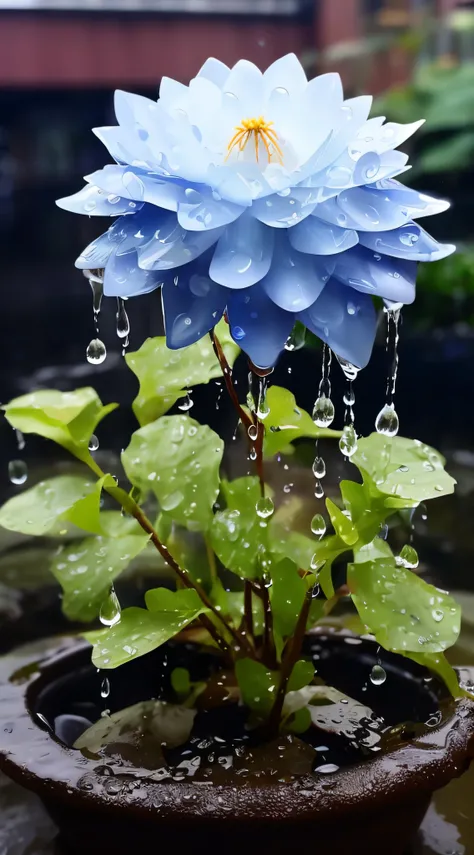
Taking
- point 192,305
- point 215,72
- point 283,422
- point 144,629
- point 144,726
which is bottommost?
point 144,726

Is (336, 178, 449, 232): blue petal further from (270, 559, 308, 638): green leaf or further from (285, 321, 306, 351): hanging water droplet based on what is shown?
(270, 559, 308, 638): green leaf

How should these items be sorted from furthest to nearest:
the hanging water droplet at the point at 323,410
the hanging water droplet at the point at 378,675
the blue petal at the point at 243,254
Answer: the hanging water droplet at the point at 378,675
the hanging water droplet at the point at 323,410
the blue petal at the point at 243,254

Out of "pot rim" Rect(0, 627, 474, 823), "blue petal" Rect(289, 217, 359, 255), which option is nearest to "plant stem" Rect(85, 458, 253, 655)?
"pot rim" Rect(0, 627, 474, 823)

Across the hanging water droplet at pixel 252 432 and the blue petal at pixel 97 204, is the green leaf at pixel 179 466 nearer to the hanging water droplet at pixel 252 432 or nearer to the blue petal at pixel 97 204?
the hanging water droplet at pixel 252 432

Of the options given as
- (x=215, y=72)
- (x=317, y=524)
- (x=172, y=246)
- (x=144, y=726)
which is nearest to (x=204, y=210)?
(x=172, y=246)

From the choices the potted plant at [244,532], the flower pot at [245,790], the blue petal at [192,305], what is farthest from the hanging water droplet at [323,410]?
the flower pot at [245,790]

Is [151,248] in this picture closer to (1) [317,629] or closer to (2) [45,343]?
(1) [317,629]

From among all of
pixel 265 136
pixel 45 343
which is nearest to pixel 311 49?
pixel 45 343

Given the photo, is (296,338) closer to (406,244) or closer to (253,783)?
(406,244)
